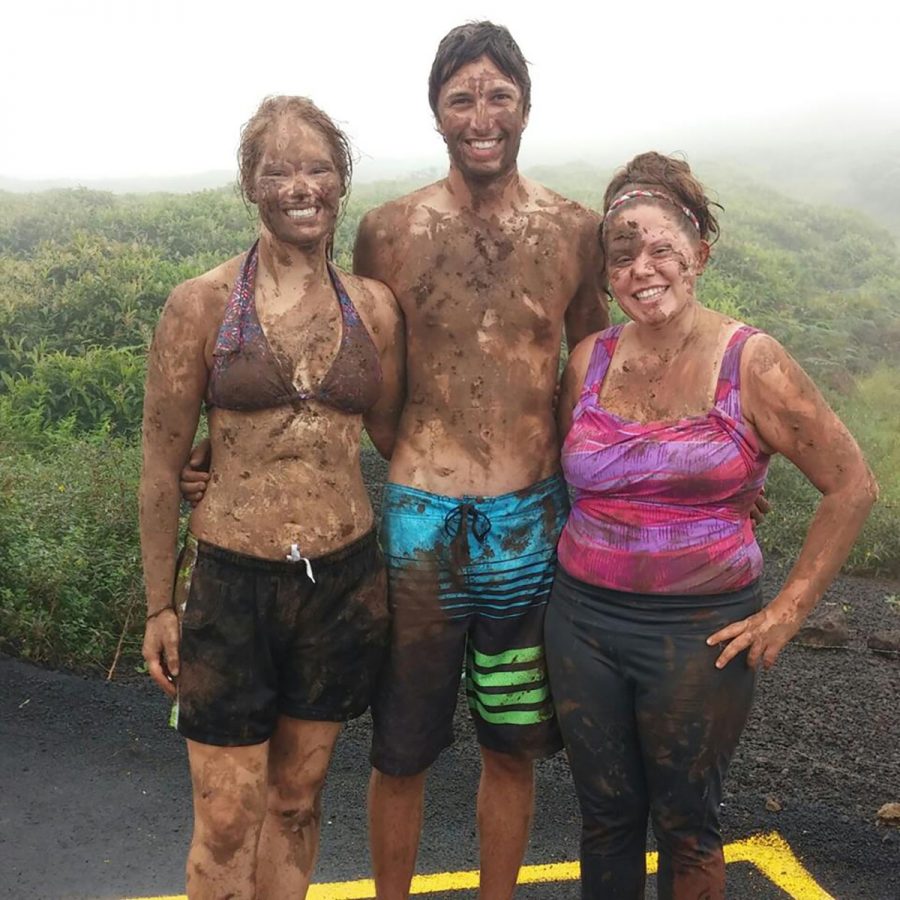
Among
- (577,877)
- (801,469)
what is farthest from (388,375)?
(577,877)

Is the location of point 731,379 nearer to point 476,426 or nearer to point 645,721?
point 476,426

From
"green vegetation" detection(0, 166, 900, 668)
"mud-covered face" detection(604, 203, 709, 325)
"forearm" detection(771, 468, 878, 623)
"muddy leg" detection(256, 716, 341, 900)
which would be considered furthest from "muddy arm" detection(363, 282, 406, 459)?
"green vegetation" detection(0, 166, 900, 668)

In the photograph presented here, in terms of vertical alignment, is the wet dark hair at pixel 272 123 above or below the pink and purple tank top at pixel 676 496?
above

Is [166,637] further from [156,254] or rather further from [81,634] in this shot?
[156,254]

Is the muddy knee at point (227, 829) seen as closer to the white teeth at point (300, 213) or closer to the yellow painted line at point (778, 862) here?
the white teeth at point (300, 213)

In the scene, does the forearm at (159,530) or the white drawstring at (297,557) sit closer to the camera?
the white drawstring at (297,557)

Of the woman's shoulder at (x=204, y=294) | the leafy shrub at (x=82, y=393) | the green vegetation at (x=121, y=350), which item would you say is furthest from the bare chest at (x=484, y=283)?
the leafy shrub at (x=82, y=393)

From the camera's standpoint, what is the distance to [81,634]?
17.3ft

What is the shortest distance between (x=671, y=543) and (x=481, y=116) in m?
1.29

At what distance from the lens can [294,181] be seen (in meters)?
2.47

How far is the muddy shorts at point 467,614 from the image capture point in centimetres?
277

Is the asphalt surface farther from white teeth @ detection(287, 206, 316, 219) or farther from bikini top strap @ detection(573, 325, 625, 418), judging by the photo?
white teeth @ detection(287, 206, 316, 219)

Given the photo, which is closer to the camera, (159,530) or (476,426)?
(159,530)

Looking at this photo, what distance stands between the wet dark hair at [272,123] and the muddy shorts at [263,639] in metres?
0.97
